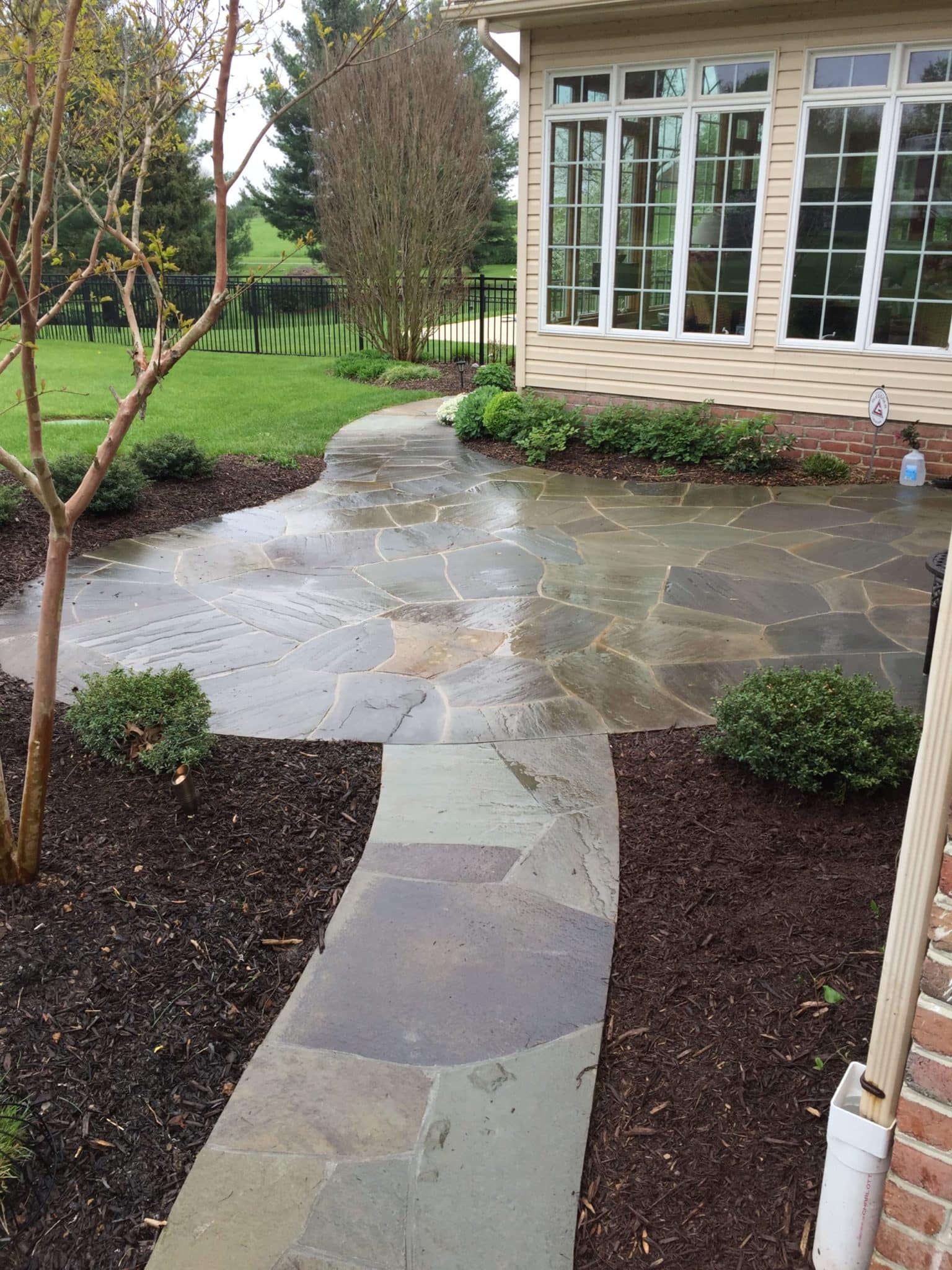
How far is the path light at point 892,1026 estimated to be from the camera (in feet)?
4.92

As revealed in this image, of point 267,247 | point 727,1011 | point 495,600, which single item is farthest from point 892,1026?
point 267,247

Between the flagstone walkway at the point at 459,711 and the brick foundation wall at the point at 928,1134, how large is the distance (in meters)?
0.62

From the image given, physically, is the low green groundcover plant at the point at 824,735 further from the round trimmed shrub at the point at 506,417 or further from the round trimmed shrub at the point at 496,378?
the round trimmed shrub at the point at 496,378

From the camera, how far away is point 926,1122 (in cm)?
155

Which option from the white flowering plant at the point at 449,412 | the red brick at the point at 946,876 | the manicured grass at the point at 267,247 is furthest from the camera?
the manicured grass at the point at 267,247

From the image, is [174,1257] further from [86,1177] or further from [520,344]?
[520,344]

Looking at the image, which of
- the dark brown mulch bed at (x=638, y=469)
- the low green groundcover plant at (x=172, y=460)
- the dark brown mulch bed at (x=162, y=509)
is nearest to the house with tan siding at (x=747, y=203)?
the dark brown mulch bed at (x=638, y=469)

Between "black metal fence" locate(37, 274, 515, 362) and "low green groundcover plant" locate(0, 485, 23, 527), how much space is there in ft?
31.7

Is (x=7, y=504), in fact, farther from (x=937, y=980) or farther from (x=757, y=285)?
(x=937, y=980)

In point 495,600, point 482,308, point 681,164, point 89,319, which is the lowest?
point 495,600

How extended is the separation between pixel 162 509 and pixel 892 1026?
6340 millimetres

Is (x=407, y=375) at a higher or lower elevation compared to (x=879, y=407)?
lower

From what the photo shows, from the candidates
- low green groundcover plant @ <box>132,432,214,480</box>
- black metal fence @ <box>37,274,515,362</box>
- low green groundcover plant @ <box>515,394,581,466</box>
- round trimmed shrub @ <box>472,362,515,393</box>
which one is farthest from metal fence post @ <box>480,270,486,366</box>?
low green groundcover plant @ <box>132,432,214,480</box>

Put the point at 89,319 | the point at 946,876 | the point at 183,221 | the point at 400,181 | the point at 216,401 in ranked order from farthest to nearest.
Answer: the point at 183,221 < the point at 89,319 < the point at 400,181 < the point at 216,401 < the point at 946,876
